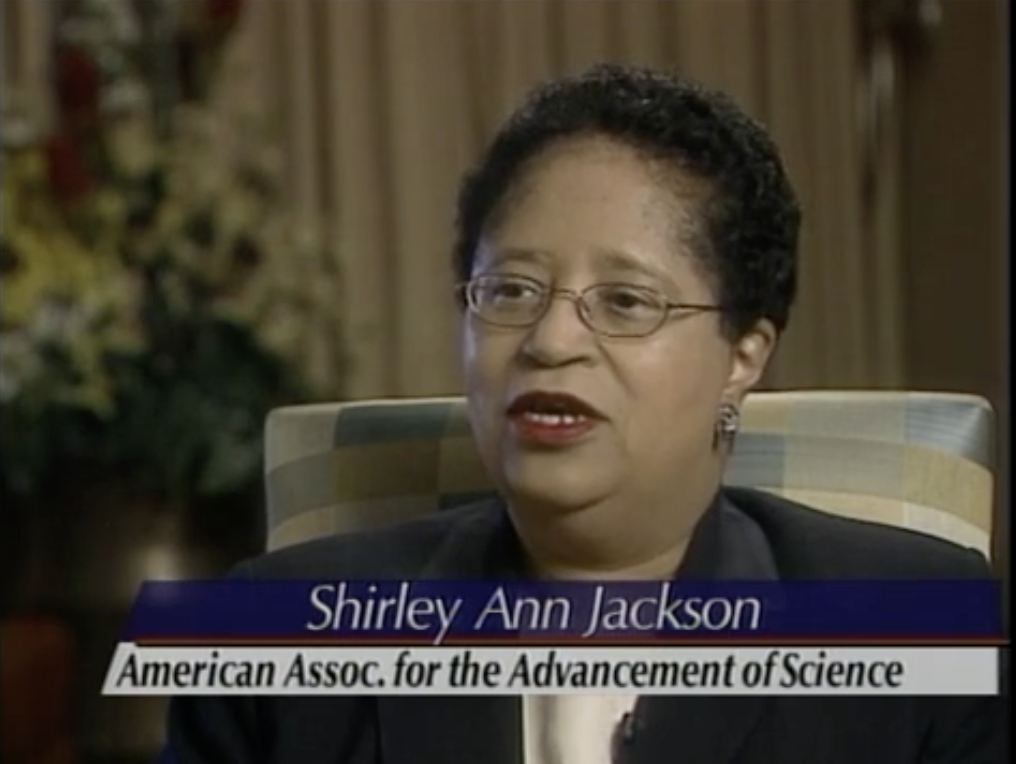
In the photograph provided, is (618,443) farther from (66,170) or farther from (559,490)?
(66,170)

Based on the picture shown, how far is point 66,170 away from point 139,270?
81 millimetres

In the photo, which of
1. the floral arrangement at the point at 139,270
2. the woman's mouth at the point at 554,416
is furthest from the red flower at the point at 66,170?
the woman's mouth at the point at 554,416

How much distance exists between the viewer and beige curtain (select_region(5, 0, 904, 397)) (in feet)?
2.91

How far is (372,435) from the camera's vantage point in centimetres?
89

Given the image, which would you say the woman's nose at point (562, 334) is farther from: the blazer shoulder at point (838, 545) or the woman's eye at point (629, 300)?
the blazer shoulder at point (838, 545)

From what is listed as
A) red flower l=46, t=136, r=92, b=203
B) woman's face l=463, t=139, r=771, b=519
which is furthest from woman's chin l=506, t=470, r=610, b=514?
red flower l=46, t=136, r=92, b=203

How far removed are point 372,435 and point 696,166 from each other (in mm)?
250

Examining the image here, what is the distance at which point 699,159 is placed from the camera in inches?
31.6

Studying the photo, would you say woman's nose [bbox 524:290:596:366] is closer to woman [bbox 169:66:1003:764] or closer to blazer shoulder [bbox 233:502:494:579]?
woman [bbox 169:66:1003:764]

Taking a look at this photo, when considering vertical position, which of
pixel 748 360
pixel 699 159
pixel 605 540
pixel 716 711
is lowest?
pixel 716 711

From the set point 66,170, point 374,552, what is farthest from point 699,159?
point 66,170

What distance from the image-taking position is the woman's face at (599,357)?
806 mm

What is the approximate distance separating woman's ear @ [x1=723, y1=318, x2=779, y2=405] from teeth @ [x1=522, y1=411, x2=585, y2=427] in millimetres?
88

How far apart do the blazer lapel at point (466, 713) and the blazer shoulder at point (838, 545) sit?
0.46 ft
